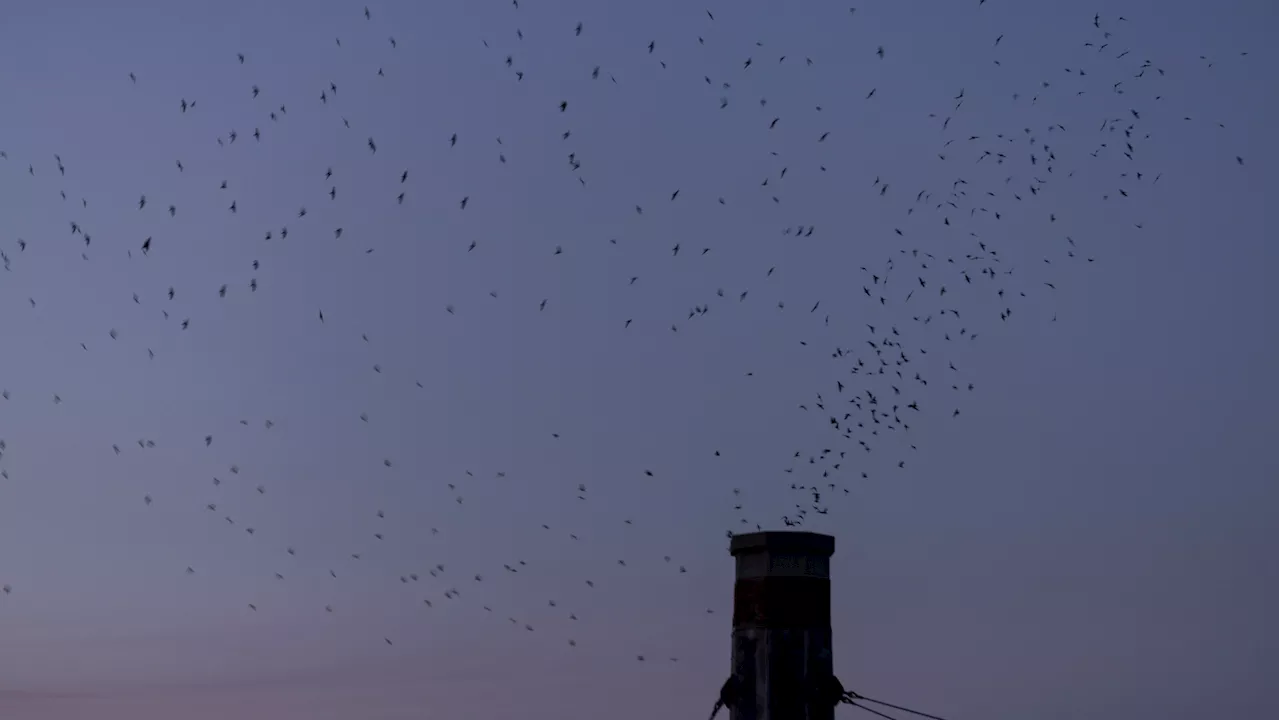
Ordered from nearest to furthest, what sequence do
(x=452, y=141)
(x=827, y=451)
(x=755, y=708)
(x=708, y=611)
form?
(x=755, y=708) → (x=708, y=611) → (x=827, y=451) → (x=452, y=141)

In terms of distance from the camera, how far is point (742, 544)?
1107 centimetres

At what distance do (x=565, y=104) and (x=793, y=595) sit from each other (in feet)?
47.6

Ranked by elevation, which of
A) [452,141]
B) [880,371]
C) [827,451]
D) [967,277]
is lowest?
[827,451]

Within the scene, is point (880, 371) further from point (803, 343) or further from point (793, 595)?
point (793, 595)

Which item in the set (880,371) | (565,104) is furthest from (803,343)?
(565,104)

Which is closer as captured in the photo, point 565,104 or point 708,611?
point 708,611

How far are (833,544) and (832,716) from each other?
1.27 m

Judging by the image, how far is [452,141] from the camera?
22516 millimetres

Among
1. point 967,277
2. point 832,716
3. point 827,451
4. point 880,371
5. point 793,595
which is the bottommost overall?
point 832,716

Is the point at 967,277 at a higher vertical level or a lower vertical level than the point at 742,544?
higher

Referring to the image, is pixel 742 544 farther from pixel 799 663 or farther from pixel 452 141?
pixel 452 141

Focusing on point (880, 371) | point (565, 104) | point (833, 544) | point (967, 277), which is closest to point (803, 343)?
point (880, 371)

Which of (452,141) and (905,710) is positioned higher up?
(452,141)

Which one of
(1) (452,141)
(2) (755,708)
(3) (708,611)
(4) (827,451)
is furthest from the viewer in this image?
(1) (452,141)
